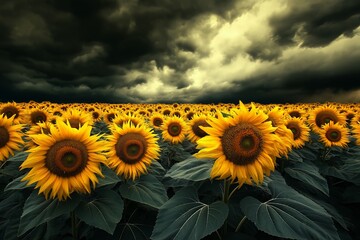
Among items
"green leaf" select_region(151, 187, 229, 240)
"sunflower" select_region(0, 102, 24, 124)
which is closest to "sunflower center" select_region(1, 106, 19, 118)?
"sunflower" select_region(0, 102, 24, 124)

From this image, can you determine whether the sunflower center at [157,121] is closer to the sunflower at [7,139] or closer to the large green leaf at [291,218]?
the sunflower at [7,139]

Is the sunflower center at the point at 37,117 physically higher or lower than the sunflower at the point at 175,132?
higher

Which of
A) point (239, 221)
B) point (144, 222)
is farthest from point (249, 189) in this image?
point (144, 222)

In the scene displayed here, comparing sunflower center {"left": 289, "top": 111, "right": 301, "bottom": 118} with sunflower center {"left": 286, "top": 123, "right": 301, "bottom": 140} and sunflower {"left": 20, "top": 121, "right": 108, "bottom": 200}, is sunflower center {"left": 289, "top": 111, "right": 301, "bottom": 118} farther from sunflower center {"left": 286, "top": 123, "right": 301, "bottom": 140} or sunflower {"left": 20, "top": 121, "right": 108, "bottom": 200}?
sunflower {"left": 20, "top": 121, "right": 108, "bottom": 200}

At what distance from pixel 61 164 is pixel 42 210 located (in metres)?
0.59

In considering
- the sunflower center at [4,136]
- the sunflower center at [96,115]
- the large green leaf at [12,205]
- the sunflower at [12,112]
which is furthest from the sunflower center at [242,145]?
the sunflower center at [96,115]

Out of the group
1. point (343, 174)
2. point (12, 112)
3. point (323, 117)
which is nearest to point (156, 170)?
point (343, 174)

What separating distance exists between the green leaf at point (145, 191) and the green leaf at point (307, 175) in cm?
235

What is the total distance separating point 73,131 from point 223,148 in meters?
2.06

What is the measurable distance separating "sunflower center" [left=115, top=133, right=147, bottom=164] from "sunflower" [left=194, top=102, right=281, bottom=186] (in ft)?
6.42

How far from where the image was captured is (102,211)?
344 cm

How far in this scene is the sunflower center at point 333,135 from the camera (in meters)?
7.30

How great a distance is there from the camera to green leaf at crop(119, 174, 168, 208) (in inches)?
153

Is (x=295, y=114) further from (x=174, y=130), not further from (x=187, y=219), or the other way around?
(x=187, y=219)
